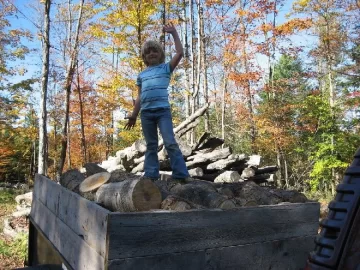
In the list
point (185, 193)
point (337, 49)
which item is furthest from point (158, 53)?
point (337, 49)

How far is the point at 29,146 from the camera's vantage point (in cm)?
2927

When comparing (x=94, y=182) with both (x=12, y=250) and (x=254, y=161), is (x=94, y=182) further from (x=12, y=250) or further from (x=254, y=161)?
(x=12, y=250)

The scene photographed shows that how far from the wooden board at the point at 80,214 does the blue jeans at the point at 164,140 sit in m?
1.02

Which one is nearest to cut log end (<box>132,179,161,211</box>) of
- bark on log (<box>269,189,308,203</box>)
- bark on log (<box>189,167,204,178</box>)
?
bark on log (<box>269,189,308,203</box>)

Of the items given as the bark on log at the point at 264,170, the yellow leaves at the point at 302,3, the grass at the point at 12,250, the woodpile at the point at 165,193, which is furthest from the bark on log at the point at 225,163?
the yellow leaves at the point at 302,3

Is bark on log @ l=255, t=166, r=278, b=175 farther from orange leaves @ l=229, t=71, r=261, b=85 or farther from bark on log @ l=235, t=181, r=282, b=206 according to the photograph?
orange leaves @ l=229, t=71, r=261, b=85

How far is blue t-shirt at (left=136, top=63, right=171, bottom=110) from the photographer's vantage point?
3.62 meters

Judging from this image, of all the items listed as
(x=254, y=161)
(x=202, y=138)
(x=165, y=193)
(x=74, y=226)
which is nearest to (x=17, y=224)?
(x=202, y=138)

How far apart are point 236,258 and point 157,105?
1.91m

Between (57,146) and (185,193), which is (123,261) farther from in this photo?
(57,146)

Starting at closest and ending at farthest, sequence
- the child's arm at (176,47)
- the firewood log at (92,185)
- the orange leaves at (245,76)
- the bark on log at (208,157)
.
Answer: the firewood log at (92,185) → the child's arm at (176,47) → the bark on log at (208,157) → the orange leaves at (245,76)

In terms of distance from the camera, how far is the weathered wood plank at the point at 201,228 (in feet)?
5.97

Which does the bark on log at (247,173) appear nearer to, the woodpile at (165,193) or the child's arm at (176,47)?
the woodpile at (165,193)

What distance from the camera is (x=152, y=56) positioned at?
3723mm
